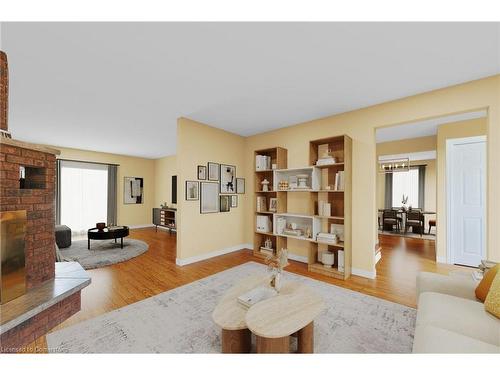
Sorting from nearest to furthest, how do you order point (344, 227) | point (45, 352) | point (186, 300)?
1. point (45, 352)
2. point (186, 300)
3. point (344, 227)

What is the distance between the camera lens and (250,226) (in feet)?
15.9

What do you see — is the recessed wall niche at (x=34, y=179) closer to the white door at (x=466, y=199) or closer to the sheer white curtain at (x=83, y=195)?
the sheer white curtain at (x=83, y=195)

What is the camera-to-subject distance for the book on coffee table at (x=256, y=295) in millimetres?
1702

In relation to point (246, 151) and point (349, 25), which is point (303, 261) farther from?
point (349, 25)

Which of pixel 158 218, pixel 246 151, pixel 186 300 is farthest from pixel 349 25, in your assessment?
A: pixel 158 218

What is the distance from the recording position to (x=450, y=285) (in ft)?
6.05

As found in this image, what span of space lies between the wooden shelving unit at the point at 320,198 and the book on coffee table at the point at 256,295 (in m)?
1.76

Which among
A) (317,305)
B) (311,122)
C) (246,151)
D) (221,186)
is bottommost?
(317,305)

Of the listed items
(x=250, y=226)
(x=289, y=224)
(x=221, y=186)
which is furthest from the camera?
(x=250, y=226)

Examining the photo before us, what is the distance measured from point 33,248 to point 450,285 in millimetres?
3783

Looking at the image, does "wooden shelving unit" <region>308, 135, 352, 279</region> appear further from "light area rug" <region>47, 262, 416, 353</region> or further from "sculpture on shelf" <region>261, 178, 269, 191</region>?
"sculpture on shelf" <region>261, 178, 269, 191</region>

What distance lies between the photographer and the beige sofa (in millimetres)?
1153

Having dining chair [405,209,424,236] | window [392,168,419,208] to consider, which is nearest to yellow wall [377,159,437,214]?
window [392,168,419,208]

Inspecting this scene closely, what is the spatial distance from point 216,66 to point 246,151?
2.82 m
